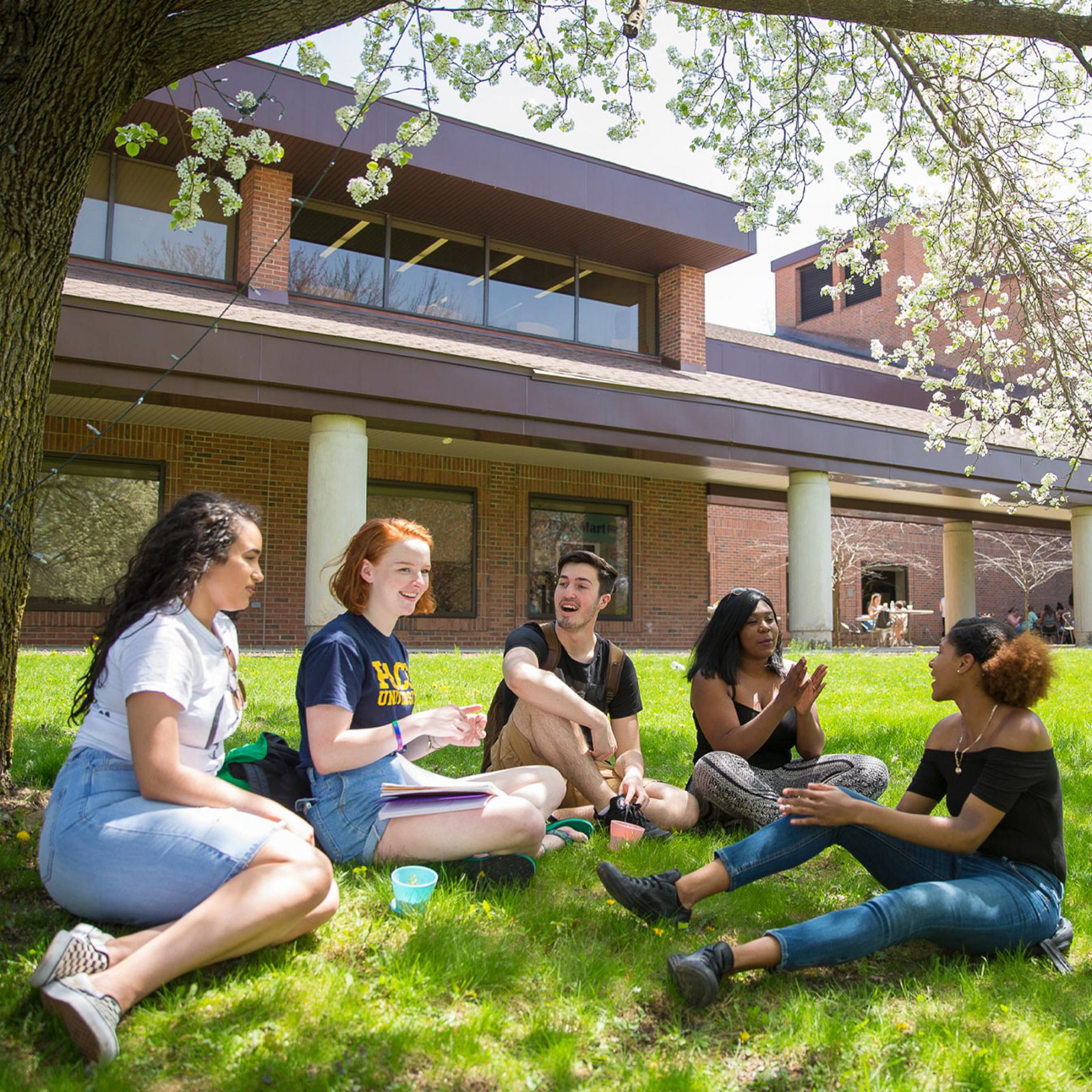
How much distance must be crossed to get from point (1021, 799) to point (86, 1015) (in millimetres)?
2713

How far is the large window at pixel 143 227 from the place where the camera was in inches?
540

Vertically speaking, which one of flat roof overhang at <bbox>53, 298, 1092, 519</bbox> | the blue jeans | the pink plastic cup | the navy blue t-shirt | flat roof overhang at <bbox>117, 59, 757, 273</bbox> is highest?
flat roof overhang at <bbox>117, 59, 757, 273</bbox>

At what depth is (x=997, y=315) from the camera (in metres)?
9.16

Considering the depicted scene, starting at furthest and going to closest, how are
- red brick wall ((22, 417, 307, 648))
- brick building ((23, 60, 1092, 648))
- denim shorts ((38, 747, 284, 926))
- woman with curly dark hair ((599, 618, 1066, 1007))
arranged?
red brick wall ((22, 417, 307, 648)) → brick building ((23, 60, 1092, 648)) → woman with curly dark hair ((599, 618, 1066, 1007)) → denim shorts ((38, 747, 284, 926))

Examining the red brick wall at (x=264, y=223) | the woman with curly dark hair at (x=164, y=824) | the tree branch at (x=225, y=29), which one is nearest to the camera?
the woman with curly dark hair at (x=164, y=824)

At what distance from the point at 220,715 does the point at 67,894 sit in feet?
1.99

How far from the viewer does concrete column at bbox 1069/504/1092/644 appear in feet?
69.5

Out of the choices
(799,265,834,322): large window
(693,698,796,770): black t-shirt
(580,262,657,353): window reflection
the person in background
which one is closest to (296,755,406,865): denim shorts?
(693,698,796,770): black t-shirt

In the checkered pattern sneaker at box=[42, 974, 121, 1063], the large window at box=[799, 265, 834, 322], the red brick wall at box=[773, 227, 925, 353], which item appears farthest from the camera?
the large window at box=[799, 265, 834, 322]

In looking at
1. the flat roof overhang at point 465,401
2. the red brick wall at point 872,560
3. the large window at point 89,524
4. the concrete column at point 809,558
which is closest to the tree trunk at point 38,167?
the flat roof overhang at point 465,401

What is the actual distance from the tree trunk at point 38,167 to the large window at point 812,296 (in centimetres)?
3568

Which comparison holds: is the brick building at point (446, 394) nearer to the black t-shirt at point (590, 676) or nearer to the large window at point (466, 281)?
the large window at point (466, 281)

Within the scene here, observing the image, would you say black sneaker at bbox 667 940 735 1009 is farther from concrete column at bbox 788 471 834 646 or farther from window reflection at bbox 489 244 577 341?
window reflection at bbox 489 244 577 341

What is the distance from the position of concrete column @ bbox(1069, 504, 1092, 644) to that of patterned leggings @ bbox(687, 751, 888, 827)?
19164mm
